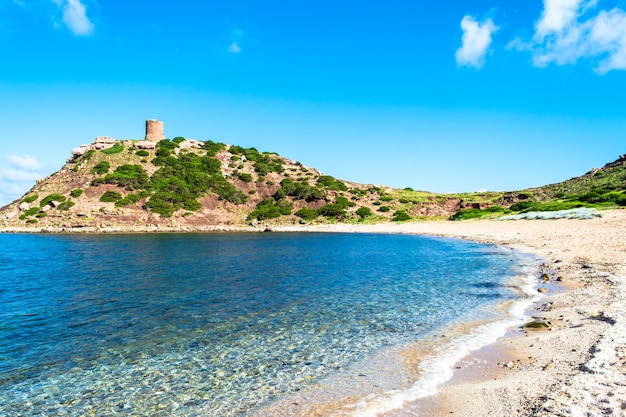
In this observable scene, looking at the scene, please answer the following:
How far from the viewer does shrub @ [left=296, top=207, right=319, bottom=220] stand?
89062mm

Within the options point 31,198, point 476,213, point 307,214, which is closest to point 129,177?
point 31,198

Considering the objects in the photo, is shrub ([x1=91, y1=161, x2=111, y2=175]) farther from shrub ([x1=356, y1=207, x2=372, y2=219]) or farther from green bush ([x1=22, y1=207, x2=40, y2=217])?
shrub ([x1=356, y1=207, x2=372, y2=219])

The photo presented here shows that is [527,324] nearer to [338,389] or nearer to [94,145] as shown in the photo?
[338,389]

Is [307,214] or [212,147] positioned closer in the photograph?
[307,214]

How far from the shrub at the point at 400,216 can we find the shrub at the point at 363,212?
19.7 ft

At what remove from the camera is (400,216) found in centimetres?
8581

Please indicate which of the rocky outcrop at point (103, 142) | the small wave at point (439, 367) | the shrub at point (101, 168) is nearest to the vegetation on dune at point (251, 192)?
the shrub at point (101, 168)

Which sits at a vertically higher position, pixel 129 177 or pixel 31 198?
pixel 129 177

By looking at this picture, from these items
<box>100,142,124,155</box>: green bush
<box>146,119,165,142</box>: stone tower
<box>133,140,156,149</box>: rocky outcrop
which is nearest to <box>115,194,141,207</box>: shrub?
<box>100,142,124,155</box>: green bush

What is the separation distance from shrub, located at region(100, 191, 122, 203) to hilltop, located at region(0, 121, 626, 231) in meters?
0.21

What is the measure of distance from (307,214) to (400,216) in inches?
866

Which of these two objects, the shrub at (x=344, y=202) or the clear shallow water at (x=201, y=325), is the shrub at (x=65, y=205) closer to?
the clear shallow water at (x=201, y=325)

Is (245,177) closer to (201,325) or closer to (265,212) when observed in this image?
(265,212)

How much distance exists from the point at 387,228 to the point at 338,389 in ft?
222
